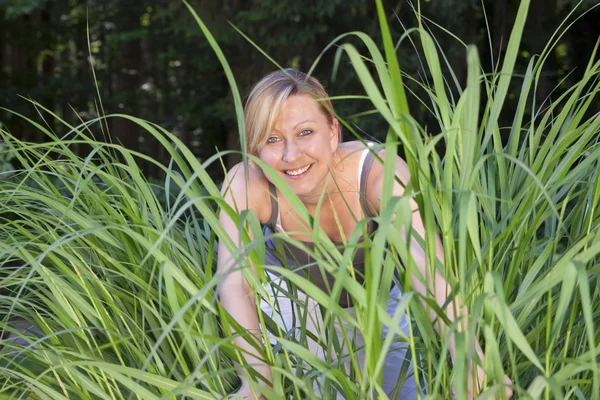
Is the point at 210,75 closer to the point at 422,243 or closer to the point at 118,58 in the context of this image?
the point at 118,58

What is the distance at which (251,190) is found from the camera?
1916mm

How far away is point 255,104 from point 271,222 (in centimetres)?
34

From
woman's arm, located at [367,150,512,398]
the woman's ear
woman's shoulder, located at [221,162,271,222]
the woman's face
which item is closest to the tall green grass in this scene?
woman's arm, located at [367,150,512,398]

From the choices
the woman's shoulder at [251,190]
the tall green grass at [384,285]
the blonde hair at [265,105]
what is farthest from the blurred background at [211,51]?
the tall green grass at [384,285]

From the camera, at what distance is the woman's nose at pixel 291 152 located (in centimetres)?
181

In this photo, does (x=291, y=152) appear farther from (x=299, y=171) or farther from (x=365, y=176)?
(x=365, y=176)

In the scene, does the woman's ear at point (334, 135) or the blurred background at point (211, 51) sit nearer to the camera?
the woman's ear at point (334, 135)

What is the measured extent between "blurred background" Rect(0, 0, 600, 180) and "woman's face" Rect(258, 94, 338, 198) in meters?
1.80

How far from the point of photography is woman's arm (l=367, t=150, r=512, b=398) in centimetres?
119

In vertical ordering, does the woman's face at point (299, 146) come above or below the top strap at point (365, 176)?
above

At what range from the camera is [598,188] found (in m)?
1.33

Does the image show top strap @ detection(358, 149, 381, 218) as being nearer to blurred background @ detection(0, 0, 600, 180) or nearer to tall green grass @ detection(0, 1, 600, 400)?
tall green grass @ detection(0, 1, 600, 400)

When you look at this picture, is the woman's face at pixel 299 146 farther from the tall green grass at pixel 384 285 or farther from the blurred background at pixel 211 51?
the blurred background at pixel 211 51

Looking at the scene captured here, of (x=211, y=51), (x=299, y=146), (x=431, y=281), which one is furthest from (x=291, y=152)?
(x=211, y=51)
